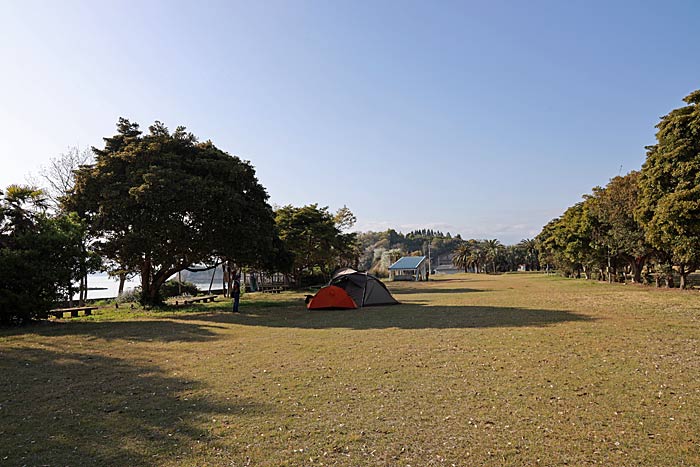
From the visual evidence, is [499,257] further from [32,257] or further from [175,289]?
[32,257]

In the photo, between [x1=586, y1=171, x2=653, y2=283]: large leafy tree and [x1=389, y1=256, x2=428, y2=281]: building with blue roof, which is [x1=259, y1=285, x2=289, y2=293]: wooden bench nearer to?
[x1=586, y1=171, x2=653, y2=283]: large leafy tree

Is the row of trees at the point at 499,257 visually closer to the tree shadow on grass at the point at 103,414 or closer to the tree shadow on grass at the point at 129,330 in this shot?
the tree shadow on grass at the point at 129,330

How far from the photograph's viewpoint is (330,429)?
5.61 meters

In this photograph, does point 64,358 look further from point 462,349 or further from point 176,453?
point 462,349

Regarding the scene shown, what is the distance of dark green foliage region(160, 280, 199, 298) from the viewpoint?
113 ft

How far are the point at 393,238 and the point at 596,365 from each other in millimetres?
166250

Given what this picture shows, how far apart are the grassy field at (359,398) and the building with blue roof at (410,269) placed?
5766 cm

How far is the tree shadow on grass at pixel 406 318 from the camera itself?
49.8 ft

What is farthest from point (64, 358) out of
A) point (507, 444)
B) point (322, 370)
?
point (507, 444)

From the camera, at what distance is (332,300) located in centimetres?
2225

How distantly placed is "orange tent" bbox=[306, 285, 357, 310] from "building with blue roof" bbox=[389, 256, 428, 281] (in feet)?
161

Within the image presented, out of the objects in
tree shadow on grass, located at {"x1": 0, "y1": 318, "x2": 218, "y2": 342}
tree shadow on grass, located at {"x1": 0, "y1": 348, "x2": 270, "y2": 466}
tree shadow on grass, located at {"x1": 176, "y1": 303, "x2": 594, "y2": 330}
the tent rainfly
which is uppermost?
the tent rainfly

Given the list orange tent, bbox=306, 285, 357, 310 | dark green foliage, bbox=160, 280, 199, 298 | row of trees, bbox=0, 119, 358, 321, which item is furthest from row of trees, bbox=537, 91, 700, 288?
dark green foliage, bbox=160, 280, 199, 298

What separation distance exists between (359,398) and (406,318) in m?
10.7
